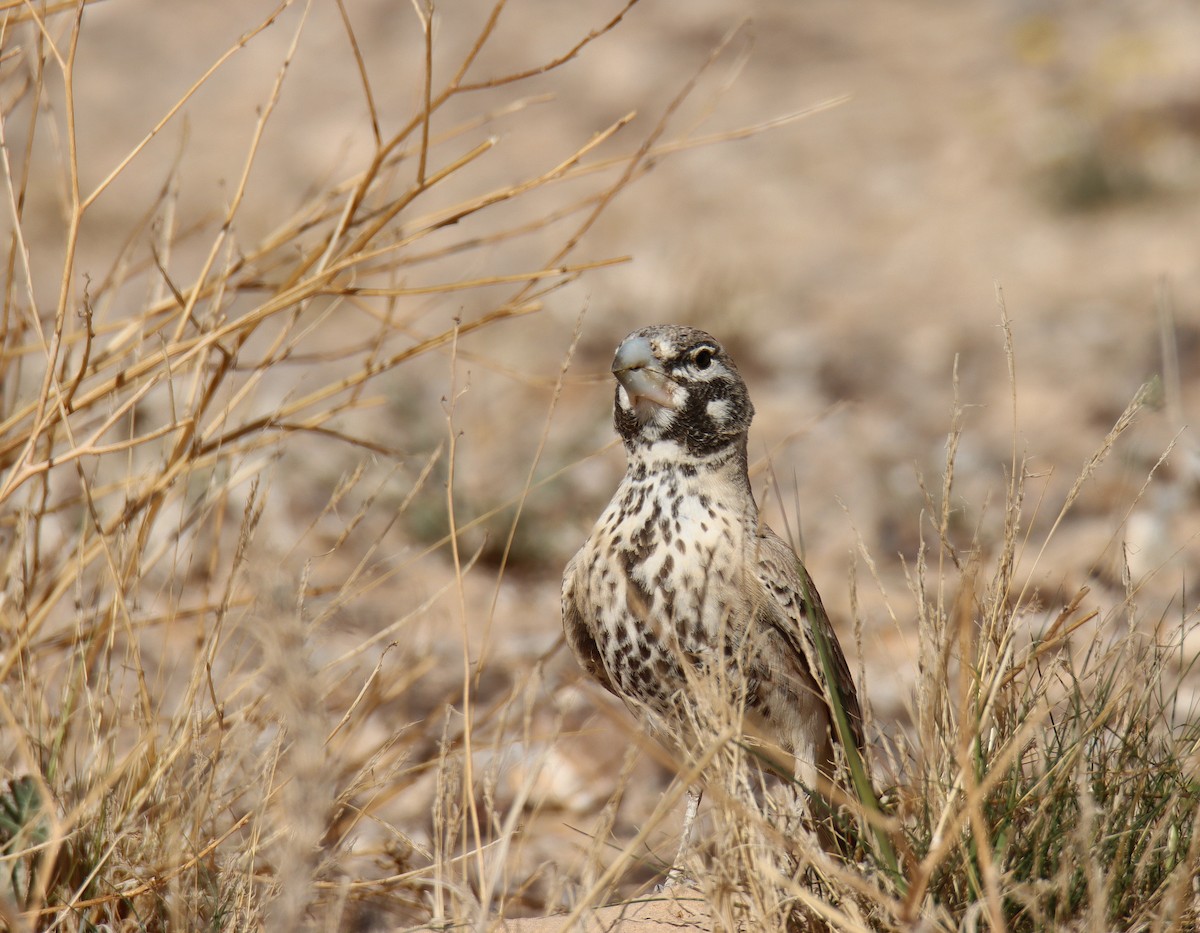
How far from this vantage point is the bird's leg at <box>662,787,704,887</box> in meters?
2.94

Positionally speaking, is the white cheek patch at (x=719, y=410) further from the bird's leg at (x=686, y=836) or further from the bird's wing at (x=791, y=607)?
the bird's leg at (x=686, y=836)

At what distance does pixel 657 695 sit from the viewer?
3.49m

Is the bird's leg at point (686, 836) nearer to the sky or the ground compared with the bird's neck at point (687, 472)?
nearer to the ground

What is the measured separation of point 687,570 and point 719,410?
17.9 inches

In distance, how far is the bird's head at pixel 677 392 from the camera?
11.4 feet

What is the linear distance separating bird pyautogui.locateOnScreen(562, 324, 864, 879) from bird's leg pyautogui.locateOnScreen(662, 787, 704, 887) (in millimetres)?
21

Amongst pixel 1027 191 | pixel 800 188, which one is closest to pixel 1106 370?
pixel 1027 191

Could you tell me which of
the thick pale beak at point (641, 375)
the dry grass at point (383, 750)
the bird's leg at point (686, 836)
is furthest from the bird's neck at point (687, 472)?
the bird's leg at point (686, 836)

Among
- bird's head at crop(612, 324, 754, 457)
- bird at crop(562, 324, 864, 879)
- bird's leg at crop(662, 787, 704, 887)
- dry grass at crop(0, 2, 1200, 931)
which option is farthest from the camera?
bird's head at crop(612, 324, 754, 457)

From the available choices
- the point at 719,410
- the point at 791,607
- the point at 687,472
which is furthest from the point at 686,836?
the point at 719,410

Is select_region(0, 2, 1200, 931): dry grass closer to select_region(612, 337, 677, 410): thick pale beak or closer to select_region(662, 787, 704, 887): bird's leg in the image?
select_region(662, 787, 704, 887): bird's leg

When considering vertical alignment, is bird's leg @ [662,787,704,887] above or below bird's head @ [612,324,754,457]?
below

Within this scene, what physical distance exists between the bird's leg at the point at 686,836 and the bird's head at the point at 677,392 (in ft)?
2.92

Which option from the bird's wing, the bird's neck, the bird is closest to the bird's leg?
the bird
